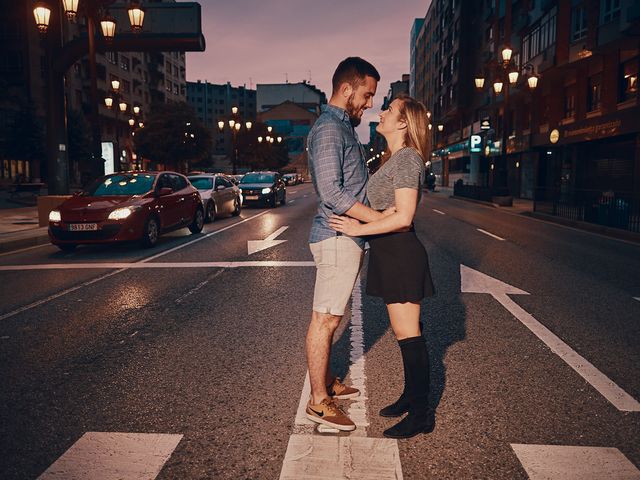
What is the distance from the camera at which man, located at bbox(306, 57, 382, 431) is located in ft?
9.04

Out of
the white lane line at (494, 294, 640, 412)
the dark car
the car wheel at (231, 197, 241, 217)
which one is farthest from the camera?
the dark car

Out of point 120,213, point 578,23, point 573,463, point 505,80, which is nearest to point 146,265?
point 120,213

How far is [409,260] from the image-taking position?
2889 mm

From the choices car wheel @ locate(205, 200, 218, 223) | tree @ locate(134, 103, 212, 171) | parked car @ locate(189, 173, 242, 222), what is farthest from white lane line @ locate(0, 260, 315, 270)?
tree @ locate(134, 103, 212, 171)

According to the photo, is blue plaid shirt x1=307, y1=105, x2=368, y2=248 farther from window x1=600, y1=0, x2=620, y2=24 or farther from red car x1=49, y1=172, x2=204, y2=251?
window x1=600, y1=0, x2=620, y2=24

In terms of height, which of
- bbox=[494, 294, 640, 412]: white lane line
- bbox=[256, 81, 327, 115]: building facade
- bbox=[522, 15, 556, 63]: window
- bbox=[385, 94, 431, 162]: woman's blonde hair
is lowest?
bbox=[494, 294, 640, 412]: white lane line

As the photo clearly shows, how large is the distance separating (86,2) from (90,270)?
37.3 ft

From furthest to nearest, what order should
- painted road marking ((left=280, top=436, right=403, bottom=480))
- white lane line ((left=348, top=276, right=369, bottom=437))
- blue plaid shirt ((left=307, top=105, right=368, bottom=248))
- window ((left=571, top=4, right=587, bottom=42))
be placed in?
1. window ((left=571, top=4, right=587, bottom=42))
2. white lane line ((left=348, top=276, right=369, bottom=437))
3. blue plaid shirt ((left=307, top=105, right=368, bottom=248))
4. painted road marking ((left=280, top=436, right=403, bottom=480))

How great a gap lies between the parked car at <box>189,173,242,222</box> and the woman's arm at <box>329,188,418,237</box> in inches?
540

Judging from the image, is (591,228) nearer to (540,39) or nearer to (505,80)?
(505,80)

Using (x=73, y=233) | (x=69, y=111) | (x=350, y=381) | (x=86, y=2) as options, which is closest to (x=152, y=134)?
(x=69, y=111)

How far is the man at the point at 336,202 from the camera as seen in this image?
2754mm

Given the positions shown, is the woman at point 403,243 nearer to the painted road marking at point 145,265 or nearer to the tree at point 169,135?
the painted road marking at point 145,265

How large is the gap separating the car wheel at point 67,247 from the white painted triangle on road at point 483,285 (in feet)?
23.6
